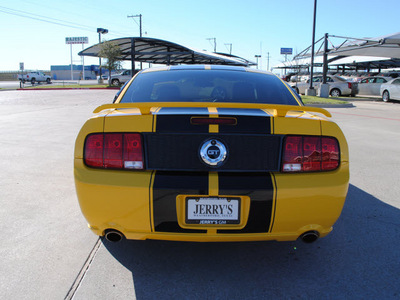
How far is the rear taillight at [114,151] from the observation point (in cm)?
221

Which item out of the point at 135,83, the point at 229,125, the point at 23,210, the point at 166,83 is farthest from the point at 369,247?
the point at 23,210

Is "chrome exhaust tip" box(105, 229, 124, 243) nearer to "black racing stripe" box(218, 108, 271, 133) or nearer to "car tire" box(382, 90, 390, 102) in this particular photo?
"black racing stripe" box(218, 108, 271, 133)

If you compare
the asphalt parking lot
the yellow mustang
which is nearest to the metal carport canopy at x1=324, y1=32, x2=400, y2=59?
the asphalt parking lot

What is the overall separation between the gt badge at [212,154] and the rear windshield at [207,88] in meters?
0.91

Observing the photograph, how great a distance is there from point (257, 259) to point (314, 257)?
451 mm

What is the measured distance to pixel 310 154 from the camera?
2.28m

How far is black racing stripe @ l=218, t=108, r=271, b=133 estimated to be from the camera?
2.17m

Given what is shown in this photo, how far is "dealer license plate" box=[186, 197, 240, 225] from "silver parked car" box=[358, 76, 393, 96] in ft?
86.6

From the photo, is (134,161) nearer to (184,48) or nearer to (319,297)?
(319,297)

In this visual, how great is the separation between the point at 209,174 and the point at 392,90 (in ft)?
70.2

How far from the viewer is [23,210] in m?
3.51

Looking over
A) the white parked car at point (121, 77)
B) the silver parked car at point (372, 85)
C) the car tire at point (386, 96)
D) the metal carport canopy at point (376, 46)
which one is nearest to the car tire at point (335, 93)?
the metal carport canopy at point (376, 46)

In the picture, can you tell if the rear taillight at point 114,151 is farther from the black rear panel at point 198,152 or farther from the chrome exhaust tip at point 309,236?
the chrome exhaust tip at point 309,236

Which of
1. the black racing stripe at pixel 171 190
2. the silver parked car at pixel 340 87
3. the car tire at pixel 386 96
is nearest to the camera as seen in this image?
the black racing stripe at pixel 171 190
